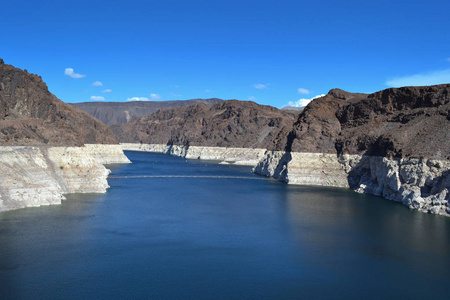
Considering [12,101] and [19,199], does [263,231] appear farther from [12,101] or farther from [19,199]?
[12,101]

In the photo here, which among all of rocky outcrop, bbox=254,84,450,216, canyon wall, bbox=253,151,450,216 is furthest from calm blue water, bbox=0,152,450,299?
rocky outcrop, bbox=254,84,450,216

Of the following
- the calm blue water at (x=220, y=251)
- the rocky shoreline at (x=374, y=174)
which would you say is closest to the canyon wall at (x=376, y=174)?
the rocky shoreline at (x=374, y=174)

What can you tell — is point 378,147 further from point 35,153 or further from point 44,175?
point 35,153

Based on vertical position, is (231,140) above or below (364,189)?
above

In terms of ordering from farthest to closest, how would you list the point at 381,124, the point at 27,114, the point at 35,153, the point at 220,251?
1. the point at 381,124
2. the point at 27,114
3. the point at 35,153
4. the point at 220,251

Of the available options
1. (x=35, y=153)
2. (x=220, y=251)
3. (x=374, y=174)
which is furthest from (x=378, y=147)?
(x=35, y=153)

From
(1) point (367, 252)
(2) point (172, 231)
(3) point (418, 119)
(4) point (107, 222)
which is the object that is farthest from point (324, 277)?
(3) point (418, 119)
